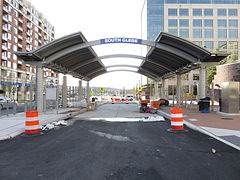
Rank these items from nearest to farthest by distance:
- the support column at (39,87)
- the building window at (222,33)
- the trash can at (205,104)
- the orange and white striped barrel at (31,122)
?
the orange and white striped barrel at (31,122) → the trash can at (205,104) → the support column at (39,87) → the building window at (222,33)

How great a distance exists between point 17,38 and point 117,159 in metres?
56.5

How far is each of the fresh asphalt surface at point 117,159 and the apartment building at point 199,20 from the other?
52.8m

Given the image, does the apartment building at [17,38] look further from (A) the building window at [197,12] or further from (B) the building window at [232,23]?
(B) the building window at [232,23]

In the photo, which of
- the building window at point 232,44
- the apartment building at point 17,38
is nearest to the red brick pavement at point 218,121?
the apartment building at point 17,38

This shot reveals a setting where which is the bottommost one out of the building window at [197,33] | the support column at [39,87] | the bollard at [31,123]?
the bollard at [31,123]

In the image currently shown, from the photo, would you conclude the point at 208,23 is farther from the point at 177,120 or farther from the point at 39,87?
the point at 177,120

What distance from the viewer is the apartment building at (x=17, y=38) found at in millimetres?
41853

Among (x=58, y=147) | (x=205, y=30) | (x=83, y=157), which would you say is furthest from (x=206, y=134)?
(x=205, y=30)

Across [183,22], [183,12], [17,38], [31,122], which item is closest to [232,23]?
[183,22]

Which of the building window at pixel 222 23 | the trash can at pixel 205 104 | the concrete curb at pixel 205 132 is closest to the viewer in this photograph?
the concrete curb at pixel 205 132

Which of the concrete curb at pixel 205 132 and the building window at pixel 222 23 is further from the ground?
the building window at pixel 222 23

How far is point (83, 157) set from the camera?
460 centimetres

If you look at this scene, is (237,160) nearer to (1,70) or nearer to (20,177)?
(20,177)

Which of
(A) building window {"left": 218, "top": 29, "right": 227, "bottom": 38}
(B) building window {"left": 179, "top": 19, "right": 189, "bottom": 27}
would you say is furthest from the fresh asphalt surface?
(A) building window {"left": 218, "top": 29, "right": 227, "bottom": 38}
